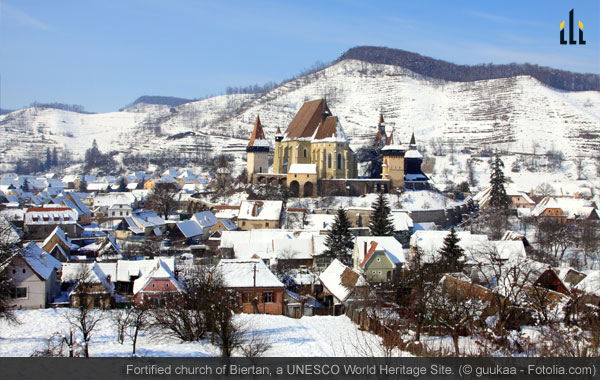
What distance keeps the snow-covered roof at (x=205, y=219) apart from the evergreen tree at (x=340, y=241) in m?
17.1

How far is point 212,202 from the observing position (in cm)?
6338

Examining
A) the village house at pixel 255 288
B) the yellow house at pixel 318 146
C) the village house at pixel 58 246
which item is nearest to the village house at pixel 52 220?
the village house at pixel 58 246

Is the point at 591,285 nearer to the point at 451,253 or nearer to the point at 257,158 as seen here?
the point at 451,253

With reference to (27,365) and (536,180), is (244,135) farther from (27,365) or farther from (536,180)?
(27,365)

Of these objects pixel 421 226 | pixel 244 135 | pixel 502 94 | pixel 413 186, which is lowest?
pixel 421 226

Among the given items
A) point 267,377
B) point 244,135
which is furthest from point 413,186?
point 244,135

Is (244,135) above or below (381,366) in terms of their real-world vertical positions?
above

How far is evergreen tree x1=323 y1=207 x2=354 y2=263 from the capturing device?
39750mm

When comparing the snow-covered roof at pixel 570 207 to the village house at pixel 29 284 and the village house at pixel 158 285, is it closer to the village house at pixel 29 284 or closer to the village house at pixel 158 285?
the village house at pixel 158 285

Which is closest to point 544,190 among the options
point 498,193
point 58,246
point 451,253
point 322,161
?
point 498,193

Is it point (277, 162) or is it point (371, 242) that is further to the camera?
point (277, 162)

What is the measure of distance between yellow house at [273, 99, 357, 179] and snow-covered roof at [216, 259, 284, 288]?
33.1 m

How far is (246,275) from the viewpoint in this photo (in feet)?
91.6

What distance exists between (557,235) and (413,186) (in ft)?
63.9
